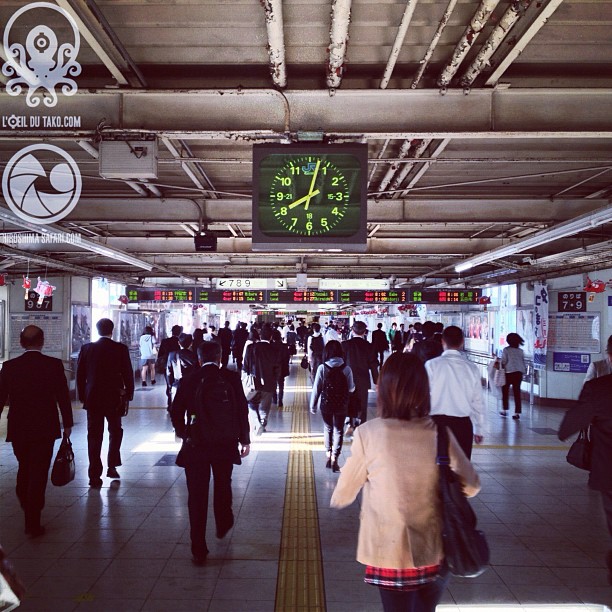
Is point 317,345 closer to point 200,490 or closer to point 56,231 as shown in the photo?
point 56,231

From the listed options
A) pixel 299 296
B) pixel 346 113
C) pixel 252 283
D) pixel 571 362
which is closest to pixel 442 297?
pixel 299 296

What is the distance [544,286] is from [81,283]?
12328 mm

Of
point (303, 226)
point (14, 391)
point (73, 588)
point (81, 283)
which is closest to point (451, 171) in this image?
→ point (303, 226)

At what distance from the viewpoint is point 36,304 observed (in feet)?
49.2

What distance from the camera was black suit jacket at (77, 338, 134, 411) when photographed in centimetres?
660

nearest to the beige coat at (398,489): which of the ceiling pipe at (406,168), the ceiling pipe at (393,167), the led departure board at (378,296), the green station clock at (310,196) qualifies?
the green station clock at (310,196)

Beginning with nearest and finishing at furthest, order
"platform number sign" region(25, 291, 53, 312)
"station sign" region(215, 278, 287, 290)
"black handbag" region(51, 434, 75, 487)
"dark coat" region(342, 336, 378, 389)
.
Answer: "black handbag" region(51, 434, 75, 487)
"dark coat" region(342, 336, 378, 389)
"platform number sign" region(25, 291, 53, 312)
"station sign" region(215, 278, 287, 290)

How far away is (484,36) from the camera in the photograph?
4.11 metres

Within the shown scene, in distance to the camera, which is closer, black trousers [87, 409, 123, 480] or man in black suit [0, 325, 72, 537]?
man in black suit [0, 325, 72, 537]

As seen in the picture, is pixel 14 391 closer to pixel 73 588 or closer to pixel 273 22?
pixel 73 588

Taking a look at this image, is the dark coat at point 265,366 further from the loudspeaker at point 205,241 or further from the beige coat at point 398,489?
the beige coat at point 398,489

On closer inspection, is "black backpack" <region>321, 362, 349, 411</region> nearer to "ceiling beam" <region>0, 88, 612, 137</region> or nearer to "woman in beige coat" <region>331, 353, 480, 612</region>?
"ceiling beam" <region>0, 88, 612, 137</region>

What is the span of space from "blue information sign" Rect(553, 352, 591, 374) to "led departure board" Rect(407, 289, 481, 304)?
5238mm

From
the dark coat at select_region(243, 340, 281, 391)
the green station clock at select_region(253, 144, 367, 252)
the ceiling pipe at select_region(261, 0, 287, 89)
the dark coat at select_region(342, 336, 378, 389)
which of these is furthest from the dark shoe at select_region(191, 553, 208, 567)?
the dark coat at select_region(243, 340, 281, 391)
